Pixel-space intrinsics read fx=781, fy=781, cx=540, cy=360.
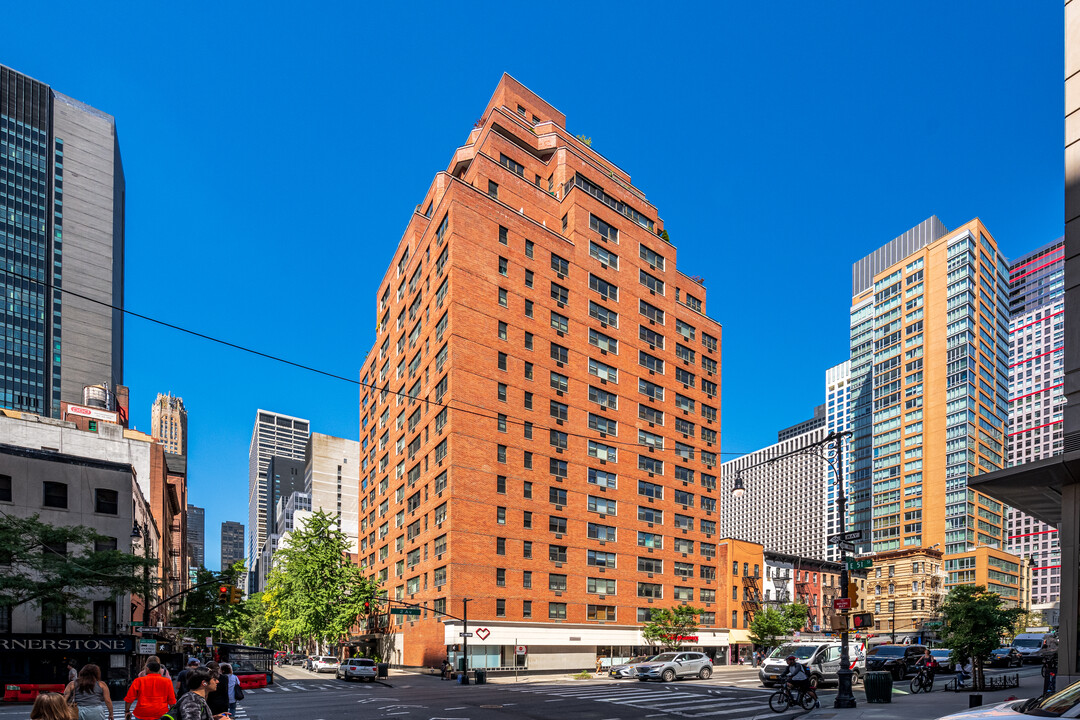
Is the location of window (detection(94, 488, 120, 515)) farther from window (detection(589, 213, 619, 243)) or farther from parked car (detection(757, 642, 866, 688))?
window (detection(589, 213, 619, 243))

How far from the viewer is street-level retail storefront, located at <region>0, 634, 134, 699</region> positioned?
1523 inches

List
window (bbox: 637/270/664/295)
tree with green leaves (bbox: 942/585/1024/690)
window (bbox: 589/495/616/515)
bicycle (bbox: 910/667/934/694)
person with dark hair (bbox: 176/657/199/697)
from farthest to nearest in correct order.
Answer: window (bbox: 637/270/664/295) → window (bbox: 589/495/616/515) → bicycle (bbox: 910/667/934/694) → tree with green leaves (bbox: 942/585/1024/690) → person with dark hair (bbox: 176/657/199/697)

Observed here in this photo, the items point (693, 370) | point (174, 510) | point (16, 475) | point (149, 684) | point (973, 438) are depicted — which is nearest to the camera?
point (149, 684)

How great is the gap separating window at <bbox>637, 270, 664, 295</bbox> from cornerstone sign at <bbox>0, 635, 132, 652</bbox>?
5268 cm

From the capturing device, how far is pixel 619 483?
229ft

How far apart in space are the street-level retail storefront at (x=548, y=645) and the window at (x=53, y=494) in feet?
86.8

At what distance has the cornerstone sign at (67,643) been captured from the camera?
38.6 metres

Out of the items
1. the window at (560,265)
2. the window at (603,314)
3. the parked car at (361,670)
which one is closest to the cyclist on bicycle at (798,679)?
the parked car at (361,670)

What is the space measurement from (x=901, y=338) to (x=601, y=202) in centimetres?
9779

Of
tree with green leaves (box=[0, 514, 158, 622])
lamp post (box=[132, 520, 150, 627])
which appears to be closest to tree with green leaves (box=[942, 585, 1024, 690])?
tree with green leaves (box=[0, 514, 158, 622])

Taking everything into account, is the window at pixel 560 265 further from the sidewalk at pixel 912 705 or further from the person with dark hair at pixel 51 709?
the person with dark hair at pixel 51 709

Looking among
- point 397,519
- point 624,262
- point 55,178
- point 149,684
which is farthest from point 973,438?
point 55,178

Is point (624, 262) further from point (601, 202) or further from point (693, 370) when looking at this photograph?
point (693, 370)

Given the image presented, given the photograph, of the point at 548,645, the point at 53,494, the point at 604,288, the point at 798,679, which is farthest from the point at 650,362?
the point at 798,679
